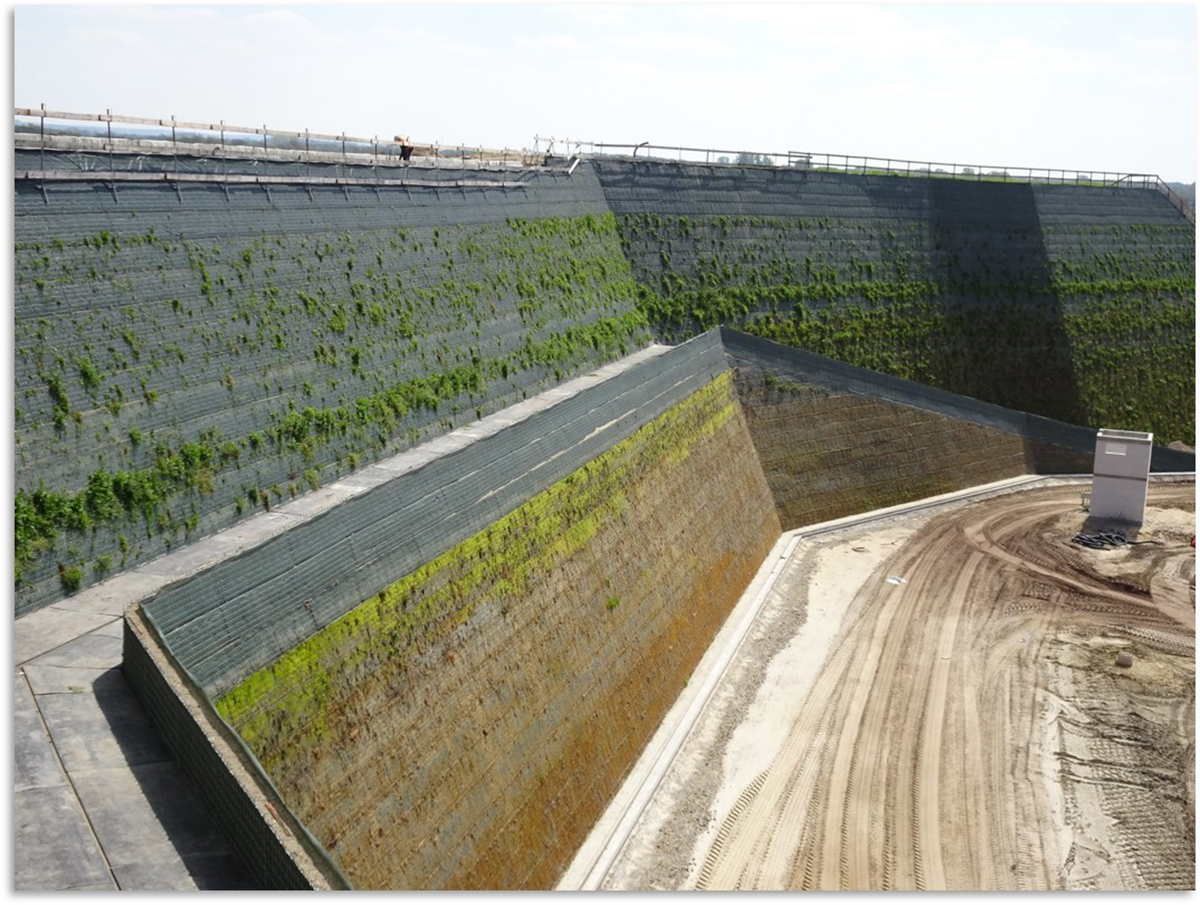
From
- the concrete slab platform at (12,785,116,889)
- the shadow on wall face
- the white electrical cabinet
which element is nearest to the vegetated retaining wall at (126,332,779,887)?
the concrete slab platform at (12,785,116,889)

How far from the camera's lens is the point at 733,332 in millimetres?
40438

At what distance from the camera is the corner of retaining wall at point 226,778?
1256 centimetres

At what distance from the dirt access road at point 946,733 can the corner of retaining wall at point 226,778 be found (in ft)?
29.4

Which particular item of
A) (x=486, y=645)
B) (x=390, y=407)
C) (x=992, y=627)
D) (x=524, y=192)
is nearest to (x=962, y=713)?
(x=992, y=627)

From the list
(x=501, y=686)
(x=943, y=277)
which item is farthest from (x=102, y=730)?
(x=943, y=277)

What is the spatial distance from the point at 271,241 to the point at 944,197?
36975mm

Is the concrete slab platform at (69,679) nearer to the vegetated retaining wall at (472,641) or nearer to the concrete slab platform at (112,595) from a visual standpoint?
the vegetated retaining wall at (472,641)

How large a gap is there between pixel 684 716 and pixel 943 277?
31638 millimetres

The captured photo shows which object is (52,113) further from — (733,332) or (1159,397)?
(1159,397)

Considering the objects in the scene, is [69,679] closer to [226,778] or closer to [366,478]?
[226,778]

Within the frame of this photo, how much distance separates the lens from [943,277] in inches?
2052

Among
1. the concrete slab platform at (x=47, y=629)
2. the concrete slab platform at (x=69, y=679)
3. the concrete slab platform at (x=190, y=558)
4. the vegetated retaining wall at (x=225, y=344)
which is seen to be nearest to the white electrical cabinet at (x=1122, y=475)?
the vegetated retaining wall at (x=225, y=344)

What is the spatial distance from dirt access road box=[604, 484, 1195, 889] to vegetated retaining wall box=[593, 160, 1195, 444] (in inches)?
479

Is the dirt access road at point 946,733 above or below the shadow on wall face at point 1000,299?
below
